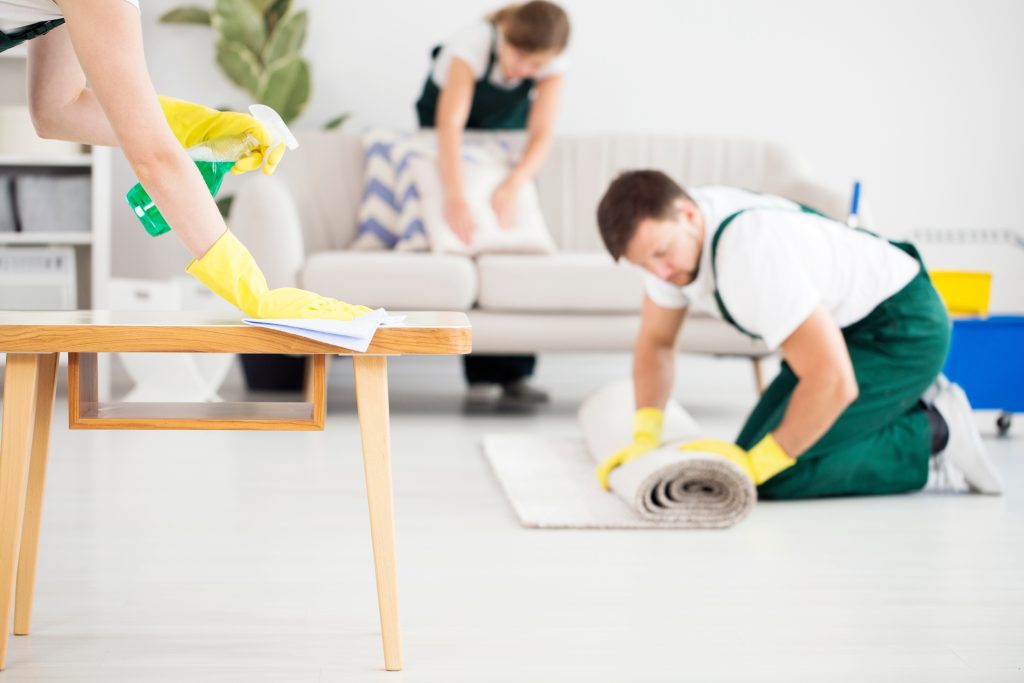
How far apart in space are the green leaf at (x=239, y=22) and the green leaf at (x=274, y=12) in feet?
0.19

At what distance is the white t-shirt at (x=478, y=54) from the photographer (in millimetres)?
3441

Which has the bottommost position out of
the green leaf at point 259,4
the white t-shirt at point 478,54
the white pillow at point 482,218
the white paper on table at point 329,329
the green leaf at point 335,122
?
the white pillow at point 482,218

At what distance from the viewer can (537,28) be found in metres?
3.23

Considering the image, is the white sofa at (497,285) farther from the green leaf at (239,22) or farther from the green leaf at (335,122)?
the green leaf at (239,22)

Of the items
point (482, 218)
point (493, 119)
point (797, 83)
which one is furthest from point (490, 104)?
point (797, 83)

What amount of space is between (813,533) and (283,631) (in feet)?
3.36

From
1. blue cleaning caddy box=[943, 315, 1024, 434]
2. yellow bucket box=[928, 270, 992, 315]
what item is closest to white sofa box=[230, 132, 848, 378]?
yellow bucket box=[928, 270, 992, 315]

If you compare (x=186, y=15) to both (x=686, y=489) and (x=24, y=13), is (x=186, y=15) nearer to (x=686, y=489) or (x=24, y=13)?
(x=686, y=489)

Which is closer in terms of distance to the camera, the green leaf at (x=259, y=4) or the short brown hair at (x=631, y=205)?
the short brown hair at (x=631, y=205)

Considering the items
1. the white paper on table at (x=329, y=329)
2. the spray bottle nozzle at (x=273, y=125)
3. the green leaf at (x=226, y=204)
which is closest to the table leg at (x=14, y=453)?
the white paper on table at (x=329, y=329)

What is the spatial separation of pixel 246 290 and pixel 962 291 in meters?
2.33

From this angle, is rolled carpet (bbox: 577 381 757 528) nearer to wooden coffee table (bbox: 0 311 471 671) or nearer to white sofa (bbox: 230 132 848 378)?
wooden coffee table (bbox: 0 311 471 671)

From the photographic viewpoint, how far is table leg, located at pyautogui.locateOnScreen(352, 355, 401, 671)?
4.12 feet

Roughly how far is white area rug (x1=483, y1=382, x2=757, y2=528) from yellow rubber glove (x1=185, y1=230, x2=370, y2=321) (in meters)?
0.88
